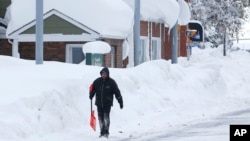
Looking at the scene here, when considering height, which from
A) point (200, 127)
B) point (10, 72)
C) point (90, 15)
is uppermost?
point (90, 15)

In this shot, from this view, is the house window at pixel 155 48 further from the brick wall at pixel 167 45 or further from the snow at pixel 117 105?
the snow at pixel 117 105

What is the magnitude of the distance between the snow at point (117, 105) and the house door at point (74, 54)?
4.05m

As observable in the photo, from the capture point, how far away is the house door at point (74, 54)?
96.7 feet

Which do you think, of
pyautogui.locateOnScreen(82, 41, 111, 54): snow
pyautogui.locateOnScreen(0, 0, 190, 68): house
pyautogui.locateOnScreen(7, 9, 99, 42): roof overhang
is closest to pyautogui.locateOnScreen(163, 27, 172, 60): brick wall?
pyautogui.locateOnScreen(0, 0, 190, 68): house

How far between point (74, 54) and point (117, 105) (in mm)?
9920

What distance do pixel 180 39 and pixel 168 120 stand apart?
29801mm

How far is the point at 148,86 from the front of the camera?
2398 cm

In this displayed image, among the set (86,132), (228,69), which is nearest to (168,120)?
(86,132)

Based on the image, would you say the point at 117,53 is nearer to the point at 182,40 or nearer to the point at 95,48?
the point at 95,48

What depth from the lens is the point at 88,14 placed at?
29.5 m

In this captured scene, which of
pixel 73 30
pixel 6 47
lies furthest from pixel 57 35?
pixel 6 47

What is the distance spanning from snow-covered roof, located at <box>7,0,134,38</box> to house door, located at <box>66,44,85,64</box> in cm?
118

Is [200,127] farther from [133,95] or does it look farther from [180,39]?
[180,39]

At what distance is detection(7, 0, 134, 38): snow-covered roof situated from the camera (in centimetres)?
2916
